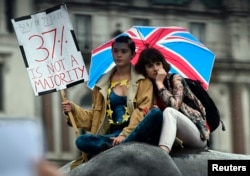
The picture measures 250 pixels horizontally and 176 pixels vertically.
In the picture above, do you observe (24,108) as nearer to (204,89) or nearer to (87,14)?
(87,14)

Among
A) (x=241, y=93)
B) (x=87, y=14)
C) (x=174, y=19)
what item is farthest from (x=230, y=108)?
(x=87, y=14)

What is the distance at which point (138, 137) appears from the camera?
534cm

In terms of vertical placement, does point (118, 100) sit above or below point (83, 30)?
above

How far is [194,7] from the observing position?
46.3 meters

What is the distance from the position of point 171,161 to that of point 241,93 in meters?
41.7

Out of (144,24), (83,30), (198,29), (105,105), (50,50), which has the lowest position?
(198,29)

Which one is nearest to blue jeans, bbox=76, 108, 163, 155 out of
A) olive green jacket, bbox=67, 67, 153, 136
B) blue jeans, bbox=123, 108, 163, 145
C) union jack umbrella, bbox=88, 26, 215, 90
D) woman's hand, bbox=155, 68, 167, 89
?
blue jeans, bbox=123, 108, 163, 145

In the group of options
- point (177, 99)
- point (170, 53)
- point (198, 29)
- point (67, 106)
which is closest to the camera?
point (177, 99)

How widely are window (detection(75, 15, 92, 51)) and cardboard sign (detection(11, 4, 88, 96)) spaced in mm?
36383

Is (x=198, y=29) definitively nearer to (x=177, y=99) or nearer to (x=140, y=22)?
(x=140, y=22)

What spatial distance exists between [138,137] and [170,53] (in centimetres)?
160

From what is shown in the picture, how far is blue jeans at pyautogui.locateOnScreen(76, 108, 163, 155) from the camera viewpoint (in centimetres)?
531

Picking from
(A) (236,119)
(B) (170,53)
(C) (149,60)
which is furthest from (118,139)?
(A) (236,119)

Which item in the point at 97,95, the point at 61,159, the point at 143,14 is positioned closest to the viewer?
the point at 97,95
